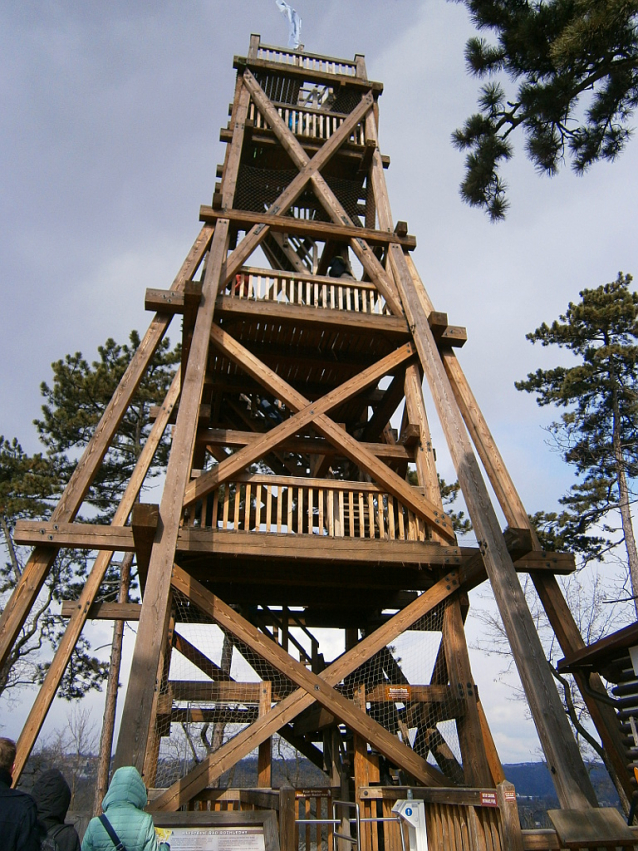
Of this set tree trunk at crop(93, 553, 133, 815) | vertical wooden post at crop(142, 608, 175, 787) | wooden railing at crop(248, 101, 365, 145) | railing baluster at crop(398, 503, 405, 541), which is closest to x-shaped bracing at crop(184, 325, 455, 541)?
railing baluster at crop(398, 503, 405, 541)

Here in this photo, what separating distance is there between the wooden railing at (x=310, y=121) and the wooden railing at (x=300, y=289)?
11.0 feet

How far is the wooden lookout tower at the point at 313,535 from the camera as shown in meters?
5.55

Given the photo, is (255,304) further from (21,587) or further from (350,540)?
(21,587)

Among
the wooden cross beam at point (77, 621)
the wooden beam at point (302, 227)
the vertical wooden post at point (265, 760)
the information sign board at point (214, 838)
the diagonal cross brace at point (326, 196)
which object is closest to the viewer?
the information sign board at point (214, 838)

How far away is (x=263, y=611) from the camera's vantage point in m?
9.64

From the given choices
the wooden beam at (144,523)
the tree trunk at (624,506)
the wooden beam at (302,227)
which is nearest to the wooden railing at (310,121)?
the wooden beam at (302,227)

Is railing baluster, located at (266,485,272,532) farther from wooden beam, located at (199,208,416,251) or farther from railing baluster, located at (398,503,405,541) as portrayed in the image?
wooden beam, located at (199,208,416,251)

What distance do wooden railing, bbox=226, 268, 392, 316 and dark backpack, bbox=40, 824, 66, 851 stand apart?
6.40 metres

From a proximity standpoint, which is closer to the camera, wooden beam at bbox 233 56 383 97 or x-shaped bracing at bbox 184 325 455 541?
x-shaped bracing at bbox 184 325 455 541

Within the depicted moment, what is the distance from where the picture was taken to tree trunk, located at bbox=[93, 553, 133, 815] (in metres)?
14.7

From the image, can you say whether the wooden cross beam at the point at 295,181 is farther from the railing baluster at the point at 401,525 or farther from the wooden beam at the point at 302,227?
the railing baluster at the point at 401,525

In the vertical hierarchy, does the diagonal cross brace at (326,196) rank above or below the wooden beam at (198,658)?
above

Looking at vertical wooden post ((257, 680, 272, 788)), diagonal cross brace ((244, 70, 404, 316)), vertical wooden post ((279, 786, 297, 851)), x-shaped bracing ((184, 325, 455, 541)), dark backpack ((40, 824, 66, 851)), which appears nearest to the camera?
dark backpack ((40, 824, 66, 851))

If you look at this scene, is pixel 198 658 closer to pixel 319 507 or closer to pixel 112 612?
pixel 112 612
